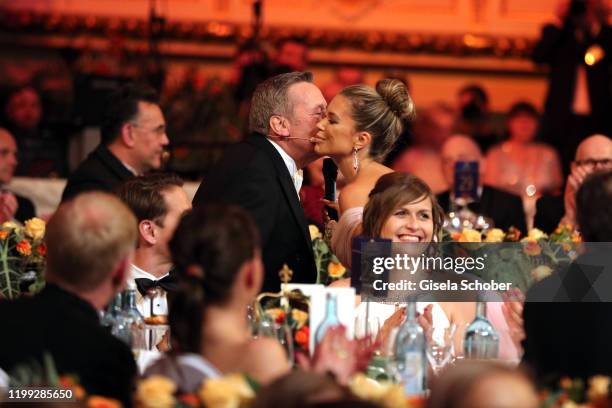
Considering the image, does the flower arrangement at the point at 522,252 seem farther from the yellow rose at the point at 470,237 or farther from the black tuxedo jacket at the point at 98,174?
the black tuxedo jacket at the point at 98,174

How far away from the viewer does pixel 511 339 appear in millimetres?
4816

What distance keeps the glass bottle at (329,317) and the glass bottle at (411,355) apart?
0.20m

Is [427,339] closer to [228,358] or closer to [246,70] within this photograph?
[228,358]

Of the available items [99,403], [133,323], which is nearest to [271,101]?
[133,323]

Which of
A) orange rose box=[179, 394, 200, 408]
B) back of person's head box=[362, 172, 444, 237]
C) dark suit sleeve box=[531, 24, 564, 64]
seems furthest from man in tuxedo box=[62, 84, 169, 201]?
orange rose box=[179, 394, 200, 408]

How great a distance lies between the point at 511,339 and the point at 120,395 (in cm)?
164

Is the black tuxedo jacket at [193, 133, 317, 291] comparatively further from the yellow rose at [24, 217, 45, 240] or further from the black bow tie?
the yellow rose at [24, 217, 45, 240]

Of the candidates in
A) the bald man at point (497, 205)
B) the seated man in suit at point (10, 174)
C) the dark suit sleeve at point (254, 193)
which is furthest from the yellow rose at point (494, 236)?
the seated man in suit at point (10, 174)

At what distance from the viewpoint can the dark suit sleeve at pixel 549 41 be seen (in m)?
9.95

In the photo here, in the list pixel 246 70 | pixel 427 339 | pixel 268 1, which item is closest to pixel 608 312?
pixel 427 339

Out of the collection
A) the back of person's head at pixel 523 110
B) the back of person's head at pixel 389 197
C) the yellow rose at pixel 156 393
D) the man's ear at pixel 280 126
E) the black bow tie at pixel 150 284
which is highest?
the back of person's head at pixel 523 110

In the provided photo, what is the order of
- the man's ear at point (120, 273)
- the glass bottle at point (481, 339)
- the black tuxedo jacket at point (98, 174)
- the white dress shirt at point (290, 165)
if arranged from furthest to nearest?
1. the black tuxedo jacket at point (98, 174)
2. the white dress shirt at point (290, 165)
3. the glass bottle at point (481, 339)
4. the man's ear at point (120, 273)

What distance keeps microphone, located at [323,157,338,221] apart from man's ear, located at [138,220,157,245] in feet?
2.94

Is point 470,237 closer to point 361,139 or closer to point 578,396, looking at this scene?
point 361,139
